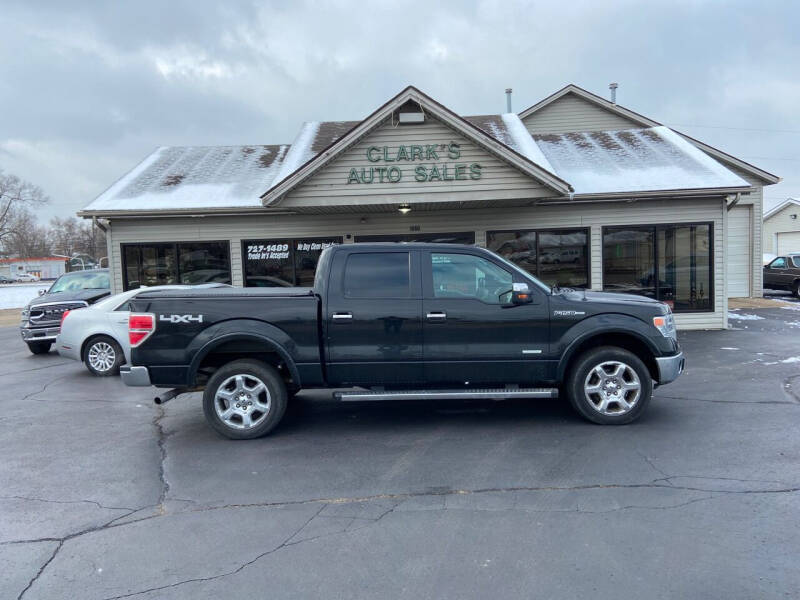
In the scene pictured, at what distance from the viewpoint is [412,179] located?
11562 mm

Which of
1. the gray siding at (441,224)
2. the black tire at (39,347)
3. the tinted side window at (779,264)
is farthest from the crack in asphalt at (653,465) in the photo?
the tinted side window at (779,264)

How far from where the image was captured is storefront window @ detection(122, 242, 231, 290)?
1352 cm

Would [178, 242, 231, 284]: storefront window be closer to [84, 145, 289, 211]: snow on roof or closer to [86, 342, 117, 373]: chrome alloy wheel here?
[84, 145, 289, 211]: snow on roof

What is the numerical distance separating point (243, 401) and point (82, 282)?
10929 millimetres

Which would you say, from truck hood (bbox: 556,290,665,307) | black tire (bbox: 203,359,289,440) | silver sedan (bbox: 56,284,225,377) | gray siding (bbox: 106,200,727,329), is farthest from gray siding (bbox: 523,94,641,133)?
black tire (bbox: 203,359,289,440)

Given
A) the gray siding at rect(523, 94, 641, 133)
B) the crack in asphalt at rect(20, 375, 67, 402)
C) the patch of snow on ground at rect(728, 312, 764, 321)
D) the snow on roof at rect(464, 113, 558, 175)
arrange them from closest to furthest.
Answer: the crack in asphalt at rect(20, 375, 67, 402), the snow on roof at rect(464, 113, 558, 175), the patch of snow on ground at rect(728, 312, 764, 321), the gray siding at rect(523, 94, 641, 133)

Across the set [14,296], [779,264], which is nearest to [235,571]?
[779,264]

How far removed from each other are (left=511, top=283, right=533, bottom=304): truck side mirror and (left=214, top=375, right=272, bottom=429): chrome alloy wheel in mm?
2708

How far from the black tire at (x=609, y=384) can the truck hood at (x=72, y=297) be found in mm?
11271

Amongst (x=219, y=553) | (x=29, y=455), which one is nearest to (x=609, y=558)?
(x=219, y=553)

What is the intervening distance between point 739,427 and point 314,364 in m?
4.39

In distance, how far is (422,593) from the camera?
3.12 metres

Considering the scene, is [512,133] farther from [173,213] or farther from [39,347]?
[39,347]

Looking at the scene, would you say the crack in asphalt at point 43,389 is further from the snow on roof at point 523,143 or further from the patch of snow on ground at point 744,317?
the patch of snow on ground at point 744,317
